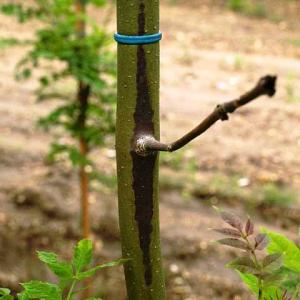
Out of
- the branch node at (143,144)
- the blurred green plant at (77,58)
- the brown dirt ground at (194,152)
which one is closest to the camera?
the branch node at (143,144)

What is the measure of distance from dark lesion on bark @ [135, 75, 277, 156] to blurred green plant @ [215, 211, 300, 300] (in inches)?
5.0

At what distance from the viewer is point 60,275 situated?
95cm

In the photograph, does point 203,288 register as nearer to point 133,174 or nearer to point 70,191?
point 70,191

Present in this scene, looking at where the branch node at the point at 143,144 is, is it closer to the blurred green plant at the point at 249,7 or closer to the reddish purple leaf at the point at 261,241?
the reddish purple leaf at the point at 261,241

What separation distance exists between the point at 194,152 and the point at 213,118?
5165 millimetres

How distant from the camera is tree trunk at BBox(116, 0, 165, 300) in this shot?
3.44 feet

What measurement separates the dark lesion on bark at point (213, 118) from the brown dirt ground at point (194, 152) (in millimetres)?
3040

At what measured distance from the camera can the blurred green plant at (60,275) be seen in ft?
2.97

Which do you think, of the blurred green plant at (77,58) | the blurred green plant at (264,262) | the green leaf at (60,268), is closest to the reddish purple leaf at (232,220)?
the blurred green plant at (264,262)

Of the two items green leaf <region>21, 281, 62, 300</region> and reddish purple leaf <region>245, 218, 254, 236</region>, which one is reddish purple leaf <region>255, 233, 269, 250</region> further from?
green leaf <region>21, 281, 62, 300</region>

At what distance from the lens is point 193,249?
459 cm

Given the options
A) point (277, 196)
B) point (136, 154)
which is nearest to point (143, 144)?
point (136, 154)

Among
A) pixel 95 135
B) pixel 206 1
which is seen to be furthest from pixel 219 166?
pixel 206 1

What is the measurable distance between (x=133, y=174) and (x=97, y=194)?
428cm
